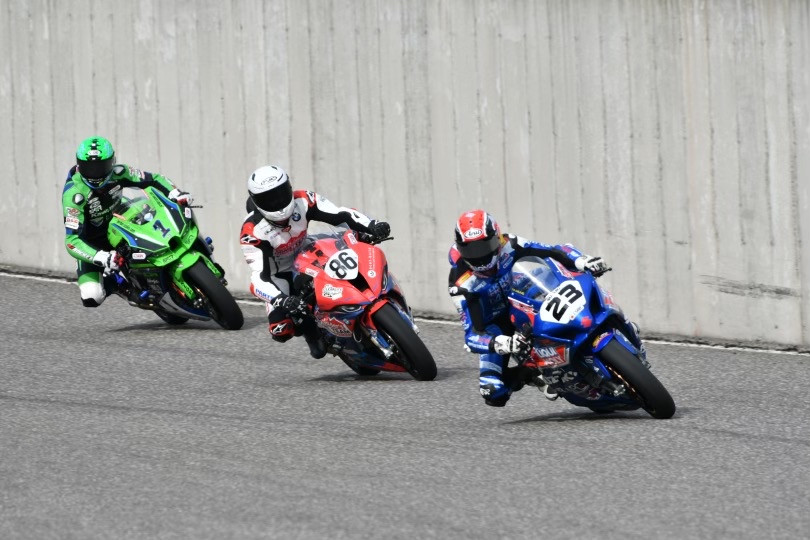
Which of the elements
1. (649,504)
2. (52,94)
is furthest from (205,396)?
(52,94)

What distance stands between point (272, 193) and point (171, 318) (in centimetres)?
289

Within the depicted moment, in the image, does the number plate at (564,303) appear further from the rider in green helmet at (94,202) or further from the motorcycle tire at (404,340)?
the rider in green helmet at (94,202)

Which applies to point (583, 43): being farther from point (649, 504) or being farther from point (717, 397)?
point (649, 504)

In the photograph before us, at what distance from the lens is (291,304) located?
11.5 metres

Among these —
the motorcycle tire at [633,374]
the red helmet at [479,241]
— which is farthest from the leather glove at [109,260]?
the motorcycle tire at [633,374]

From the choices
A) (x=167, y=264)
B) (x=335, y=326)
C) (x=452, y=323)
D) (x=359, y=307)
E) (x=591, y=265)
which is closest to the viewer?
(x=591, y=265)

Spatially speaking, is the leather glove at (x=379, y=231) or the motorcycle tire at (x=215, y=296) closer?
the leather glove at (x=379, y=231)

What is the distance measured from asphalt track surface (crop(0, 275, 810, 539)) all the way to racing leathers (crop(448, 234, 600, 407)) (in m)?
0.52

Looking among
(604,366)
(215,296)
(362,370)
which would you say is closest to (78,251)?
(215,296)

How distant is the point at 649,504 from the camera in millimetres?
7340

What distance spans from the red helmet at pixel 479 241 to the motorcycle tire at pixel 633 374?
2.81 ft

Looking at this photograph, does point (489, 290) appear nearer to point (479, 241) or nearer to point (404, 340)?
point (479, 241)

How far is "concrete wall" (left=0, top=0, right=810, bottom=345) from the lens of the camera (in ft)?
41.3

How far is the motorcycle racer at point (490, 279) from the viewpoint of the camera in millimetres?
9234
